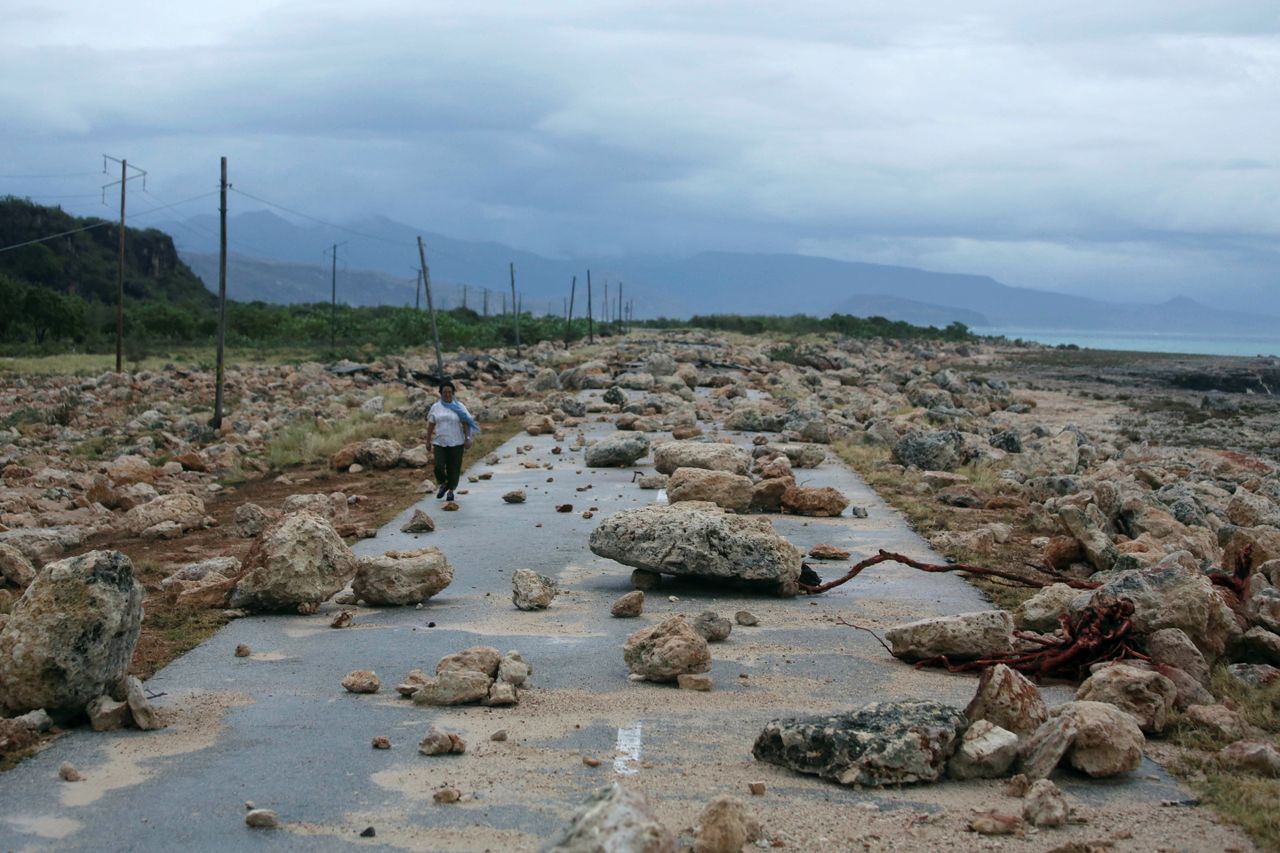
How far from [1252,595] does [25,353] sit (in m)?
50.0

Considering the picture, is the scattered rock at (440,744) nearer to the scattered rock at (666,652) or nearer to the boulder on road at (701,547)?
the scattered rock at (666,652)

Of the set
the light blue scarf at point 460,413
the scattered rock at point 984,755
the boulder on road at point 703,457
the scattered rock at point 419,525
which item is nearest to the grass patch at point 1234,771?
the scattered rock at point 984,755

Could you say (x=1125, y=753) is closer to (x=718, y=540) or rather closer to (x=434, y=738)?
(x=434, y=738)

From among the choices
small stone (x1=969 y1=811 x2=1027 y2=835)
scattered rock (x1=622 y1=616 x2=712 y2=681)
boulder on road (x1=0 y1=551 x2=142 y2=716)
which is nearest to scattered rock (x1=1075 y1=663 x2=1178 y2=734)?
small stone (x1=969 y1=811 x2=1027 y2=835)

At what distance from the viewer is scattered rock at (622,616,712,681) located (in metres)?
7.88

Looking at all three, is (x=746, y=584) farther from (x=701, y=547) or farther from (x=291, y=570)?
(x=291, y=570)

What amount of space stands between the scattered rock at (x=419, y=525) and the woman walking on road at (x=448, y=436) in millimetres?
1920

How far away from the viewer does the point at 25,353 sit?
50.0m

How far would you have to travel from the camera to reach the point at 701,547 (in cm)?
1029

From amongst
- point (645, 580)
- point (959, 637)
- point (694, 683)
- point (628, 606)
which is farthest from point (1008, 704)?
point (645, 580)

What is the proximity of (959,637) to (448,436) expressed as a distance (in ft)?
29.0

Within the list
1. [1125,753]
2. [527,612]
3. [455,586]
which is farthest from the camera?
[455,586]

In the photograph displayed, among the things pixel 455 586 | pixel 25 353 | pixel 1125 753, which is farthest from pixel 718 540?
pixel 25 353

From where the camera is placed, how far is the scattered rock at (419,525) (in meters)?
13.6
